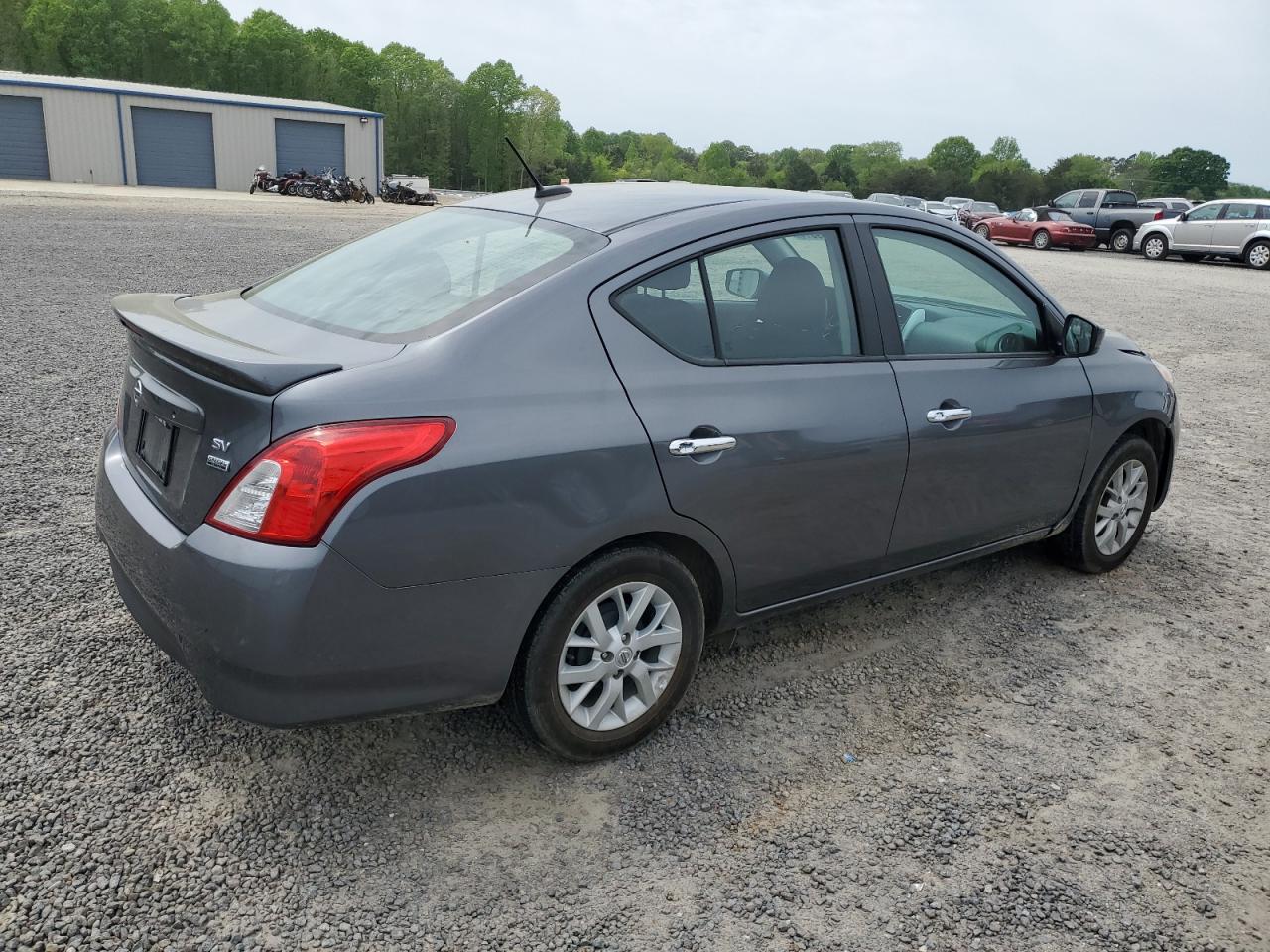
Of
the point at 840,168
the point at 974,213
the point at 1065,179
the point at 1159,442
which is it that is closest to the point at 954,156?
the point at 840,168

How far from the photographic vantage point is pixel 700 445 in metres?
2.89

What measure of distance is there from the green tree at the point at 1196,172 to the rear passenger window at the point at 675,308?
11110 centimetres

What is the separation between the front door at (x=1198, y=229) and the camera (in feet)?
85.6

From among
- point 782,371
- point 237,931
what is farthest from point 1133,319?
point 237,931

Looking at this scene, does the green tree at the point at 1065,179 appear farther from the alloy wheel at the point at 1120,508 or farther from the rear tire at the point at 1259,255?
the alloy wheel at the point at 1120,508

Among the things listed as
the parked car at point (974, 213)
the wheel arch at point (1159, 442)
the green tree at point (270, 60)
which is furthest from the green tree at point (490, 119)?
the wheel arch at point (1159, 442)

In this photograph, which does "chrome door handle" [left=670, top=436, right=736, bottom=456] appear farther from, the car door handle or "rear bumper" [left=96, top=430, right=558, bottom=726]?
the car door handle

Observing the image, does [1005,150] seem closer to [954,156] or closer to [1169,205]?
[954,156]

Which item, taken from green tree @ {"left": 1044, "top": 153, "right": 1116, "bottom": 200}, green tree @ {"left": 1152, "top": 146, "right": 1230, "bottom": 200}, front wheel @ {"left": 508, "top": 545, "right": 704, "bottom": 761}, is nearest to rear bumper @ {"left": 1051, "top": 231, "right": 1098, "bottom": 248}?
front wheel @ {"left": 508, "top": 545, "right": 704, "bottom": 761}

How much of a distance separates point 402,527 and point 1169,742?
2611 mm

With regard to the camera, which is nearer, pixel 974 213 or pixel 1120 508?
pixel 1120 508

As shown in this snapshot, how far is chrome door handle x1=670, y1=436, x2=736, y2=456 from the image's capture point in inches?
112

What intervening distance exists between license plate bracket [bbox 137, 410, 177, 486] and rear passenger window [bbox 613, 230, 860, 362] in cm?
130

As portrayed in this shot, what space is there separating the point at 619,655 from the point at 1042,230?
31.0 meters
